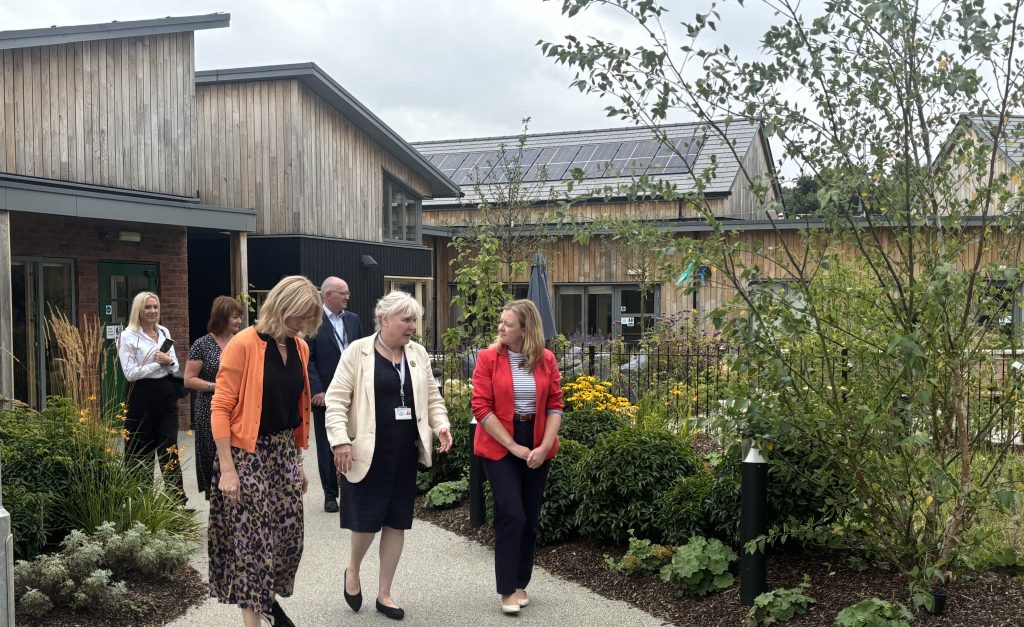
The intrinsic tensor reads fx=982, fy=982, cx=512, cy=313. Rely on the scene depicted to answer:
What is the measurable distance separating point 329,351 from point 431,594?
2551 mm

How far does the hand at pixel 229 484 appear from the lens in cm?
472

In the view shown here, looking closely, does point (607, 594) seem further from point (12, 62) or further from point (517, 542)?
point (12, 62)

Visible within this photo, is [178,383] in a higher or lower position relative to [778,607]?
higher

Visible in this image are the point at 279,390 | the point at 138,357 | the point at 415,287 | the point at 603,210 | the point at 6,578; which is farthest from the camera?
the point at 603,210

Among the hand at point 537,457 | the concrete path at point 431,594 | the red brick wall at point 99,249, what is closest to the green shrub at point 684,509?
the concrete path at point 431,594

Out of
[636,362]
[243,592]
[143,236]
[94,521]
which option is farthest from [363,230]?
[243,592]

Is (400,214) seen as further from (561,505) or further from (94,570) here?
(94,570)

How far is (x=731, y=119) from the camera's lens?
4824 millimetres

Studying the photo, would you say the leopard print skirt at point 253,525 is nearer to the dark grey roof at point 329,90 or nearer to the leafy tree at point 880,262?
the leafy tree at point 880,262

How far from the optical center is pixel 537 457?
5539mm

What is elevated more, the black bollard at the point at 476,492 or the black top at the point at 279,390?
the black top at the point at 279,390

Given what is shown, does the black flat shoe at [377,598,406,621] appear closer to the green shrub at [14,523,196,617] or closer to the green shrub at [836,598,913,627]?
the green shrub at [14,523,196,617]

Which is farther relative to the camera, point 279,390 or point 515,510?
point 515,510

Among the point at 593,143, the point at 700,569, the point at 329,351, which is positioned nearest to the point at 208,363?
the point at 329,351
